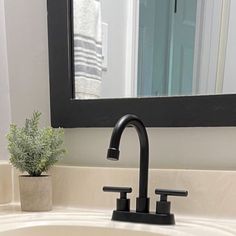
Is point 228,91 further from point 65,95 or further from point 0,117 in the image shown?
point 0,117

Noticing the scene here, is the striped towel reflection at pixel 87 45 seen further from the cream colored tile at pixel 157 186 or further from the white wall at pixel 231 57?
the white wall at pixel 231 57

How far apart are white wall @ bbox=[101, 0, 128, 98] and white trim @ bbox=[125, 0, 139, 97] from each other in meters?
0.01

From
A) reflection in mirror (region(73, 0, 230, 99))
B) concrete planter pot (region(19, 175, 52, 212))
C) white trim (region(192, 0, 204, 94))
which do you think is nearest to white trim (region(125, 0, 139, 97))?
reflection in mirror (region(73, 0, 230, 99))

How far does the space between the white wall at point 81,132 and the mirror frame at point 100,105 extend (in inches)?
0.9

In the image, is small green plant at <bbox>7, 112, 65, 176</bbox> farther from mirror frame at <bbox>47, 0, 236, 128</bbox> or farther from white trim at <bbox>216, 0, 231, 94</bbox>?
white trim at <bbox>216, 0, 231, 94</bbox>

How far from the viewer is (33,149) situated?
72cm

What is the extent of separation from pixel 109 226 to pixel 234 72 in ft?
1.50

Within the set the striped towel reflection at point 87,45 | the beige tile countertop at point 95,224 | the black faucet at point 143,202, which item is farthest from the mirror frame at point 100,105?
the beige tile countertop at point 95,224

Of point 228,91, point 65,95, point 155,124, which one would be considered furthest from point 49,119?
point 228,91

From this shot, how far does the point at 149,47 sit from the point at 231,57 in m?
0.21

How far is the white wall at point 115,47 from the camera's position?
0.83m

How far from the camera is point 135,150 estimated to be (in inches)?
30.9

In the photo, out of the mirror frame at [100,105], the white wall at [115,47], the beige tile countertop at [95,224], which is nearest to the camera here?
the beige tile countertop at [95,224]

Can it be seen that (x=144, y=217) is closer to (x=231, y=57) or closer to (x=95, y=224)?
(x=95, y=224)
